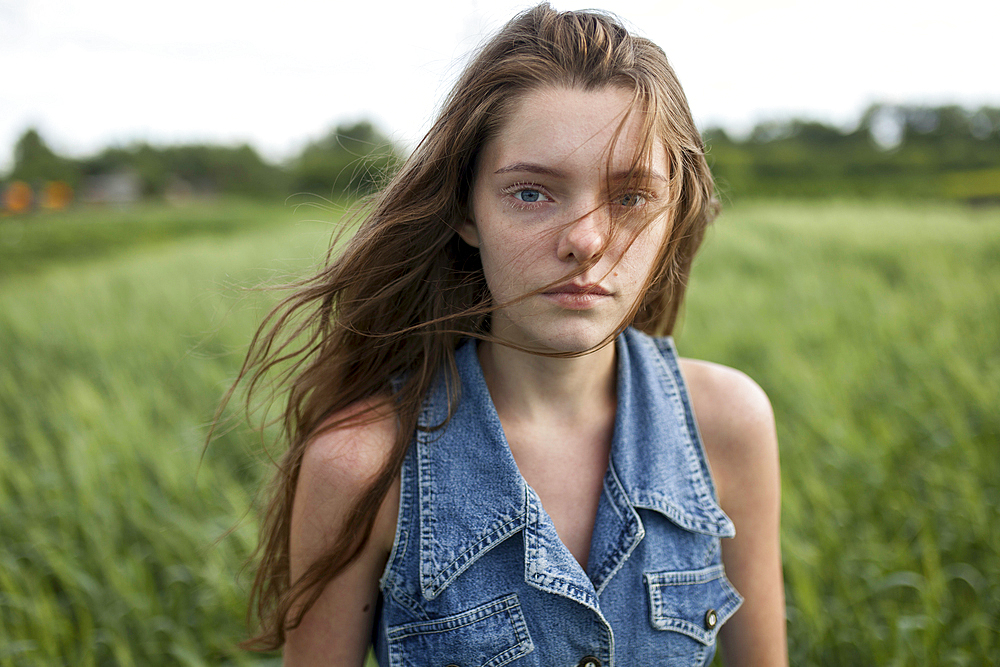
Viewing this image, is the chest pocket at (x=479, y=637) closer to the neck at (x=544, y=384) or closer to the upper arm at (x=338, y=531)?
the upper arm at (x=338, y=531)

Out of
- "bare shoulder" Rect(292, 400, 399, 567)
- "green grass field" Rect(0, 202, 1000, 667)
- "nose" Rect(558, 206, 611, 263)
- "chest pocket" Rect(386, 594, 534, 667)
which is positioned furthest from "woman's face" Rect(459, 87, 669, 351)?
"green grass field" Rect(0, 202, 1000, 667)

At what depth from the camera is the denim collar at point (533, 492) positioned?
103 cm

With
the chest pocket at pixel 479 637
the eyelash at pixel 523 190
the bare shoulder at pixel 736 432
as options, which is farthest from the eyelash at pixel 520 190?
the chest pocket at pixel 479 637

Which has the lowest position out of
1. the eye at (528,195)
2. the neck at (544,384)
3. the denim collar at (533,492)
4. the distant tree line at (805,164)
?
the denim collar at (533,492)

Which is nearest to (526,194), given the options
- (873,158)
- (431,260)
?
(431,260)

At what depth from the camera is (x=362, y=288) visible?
3.82 feet

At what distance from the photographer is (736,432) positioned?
120 cm

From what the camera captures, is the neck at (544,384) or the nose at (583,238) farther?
the neck at (544,384)

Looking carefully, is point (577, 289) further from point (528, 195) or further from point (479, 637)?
point (479, 637)

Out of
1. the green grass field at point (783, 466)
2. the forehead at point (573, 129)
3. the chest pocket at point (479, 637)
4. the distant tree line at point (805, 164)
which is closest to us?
the forehead at point (573, 129)

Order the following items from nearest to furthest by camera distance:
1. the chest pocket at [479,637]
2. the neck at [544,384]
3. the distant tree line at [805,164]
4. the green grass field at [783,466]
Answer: the chest pocket at [479,637]
the neck at [544,384]
the green grass field at [783,466]
the distant tree line at [805,164]

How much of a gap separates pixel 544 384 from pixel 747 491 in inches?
17.6

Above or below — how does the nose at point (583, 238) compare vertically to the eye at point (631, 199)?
below

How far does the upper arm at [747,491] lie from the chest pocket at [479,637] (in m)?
0.47
